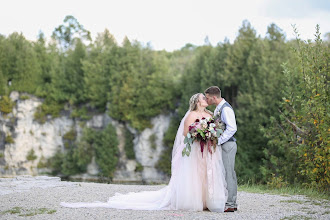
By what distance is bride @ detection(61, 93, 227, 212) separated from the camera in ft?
27.9

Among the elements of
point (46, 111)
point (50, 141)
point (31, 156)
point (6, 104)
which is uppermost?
point (6, 104)

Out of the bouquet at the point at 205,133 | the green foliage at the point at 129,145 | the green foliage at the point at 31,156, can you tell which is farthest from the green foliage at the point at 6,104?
the bouquet at the point at 205,133

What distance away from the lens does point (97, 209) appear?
339 inches

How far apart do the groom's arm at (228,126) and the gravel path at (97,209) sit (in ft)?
5.02

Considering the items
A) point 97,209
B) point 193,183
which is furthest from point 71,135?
point 193,183

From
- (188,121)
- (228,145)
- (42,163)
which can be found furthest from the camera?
(42,163)

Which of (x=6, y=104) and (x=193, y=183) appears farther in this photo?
(x=6, y=104)

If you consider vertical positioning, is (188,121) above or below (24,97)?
below

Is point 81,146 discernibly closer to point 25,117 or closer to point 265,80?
point 25,117

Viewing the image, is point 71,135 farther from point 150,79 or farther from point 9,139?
point 150,79

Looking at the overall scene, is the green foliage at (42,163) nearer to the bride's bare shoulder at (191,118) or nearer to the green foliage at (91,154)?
the green foliage at (91,154)

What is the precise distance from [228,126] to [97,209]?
327cm

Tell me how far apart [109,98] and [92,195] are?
83.4ft

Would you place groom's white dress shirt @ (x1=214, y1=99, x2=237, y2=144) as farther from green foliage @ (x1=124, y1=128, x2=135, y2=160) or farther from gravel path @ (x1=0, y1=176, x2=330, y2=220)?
green foliage @ (x1=124, y1=128, x2=135, y2=160)
